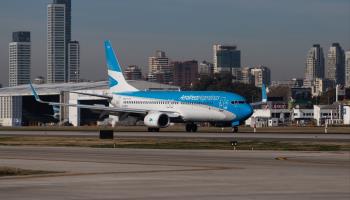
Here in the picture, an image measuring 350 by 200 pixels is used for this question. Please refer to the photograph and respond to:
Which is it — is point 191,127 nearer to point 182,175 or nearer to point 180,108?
point 180,108

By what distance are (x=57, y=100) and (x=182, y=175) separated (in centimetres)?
14543

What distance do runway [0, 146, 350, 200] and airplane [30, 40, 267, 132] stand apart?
38.4 meters

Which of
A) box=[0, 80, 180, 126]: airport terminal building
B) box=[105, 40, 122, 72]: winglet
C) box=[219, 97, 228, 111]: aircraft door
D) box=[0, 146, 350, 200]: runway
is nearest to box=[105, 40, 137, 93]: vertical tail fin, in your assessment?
box=[105, 40, 122, 72]: winglet

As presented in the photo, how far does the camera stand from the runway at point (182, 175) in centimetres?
2778

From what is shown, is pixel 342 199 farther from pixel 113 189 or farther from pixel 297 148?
pixel 297 148

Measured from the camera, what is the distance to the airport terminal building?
15225cm

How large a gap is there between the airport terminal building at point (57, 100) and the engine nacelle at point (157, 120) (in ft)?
171

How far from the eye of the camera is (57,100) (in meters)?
178

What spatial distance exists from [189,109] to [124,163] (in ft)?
166

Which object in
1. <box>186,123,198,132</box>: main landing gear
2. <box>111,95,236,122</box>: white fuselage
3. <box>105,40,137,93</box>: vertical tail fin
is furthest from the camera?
<box>105,40,137,93</box>: vertical tail fin

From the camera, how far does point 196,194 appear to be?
27.6 meters

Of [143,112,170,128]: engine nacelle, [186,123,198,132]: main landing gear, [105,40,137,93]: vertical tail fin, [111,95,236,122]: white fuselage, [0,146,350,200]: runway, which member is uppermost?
[105,40,137,93]: vertical tail fin

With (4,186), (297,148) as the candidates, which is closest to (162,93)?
(297,148)

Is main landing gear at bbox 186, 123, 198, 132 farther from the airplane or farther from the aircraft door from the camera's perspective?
the aircraft door
